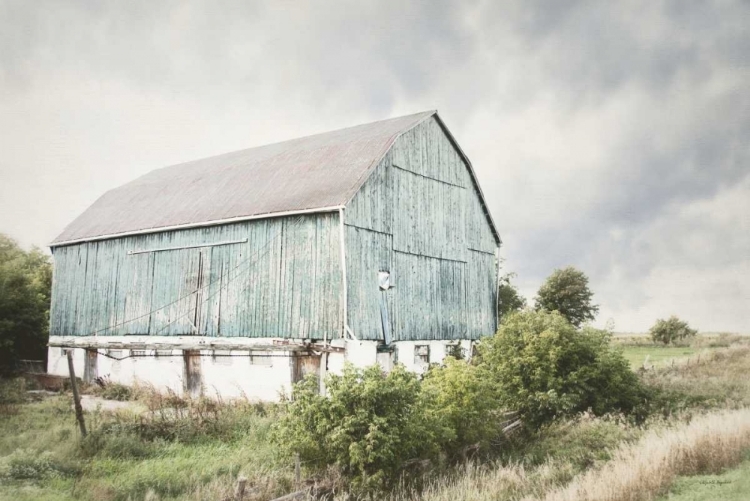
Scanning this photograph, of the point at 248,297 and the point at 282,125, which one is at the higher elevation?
the point at 282,125

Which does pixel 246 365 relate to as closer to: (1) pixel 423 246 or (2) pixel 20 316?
(1) pixel 423 246

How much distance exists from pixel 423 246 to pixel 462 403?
29.5 feet

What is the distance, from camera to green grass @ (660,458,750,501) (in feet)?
27.4

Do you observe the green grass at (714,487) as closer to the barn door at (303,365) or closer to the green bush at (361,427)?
the green bush at (361,427)

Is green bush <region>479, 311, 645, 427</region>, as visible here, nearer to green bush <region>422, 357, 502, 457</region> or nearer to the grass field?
the grass field

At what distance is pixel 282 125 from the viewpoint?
1140 inches

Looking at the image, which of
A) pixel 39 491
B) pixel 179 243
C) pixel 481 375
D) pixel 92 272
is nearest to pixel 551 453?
pixel 481 375

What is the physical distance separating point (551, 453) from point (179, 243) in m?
13.9

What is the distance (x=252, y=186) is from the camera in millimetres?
20453

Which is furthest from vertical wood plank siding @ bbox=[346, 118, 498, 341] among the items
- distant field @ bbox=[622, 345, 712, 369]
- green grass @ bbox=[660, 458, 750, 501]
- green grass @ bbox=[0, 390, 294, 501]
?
distant field @ bbox=[622, 345, 712, 369]

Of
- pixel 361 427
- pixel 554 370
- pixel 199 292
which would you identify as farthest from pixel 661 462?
pixel 199 292

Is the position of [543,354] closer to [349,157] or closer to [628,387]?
[628,387]

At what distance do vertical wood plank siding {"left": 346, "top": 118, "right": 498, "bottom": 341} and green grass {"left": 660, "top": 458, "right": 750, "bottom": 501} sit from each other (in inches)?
360

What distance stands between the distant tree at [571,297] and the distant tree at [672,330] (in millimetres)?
5645
